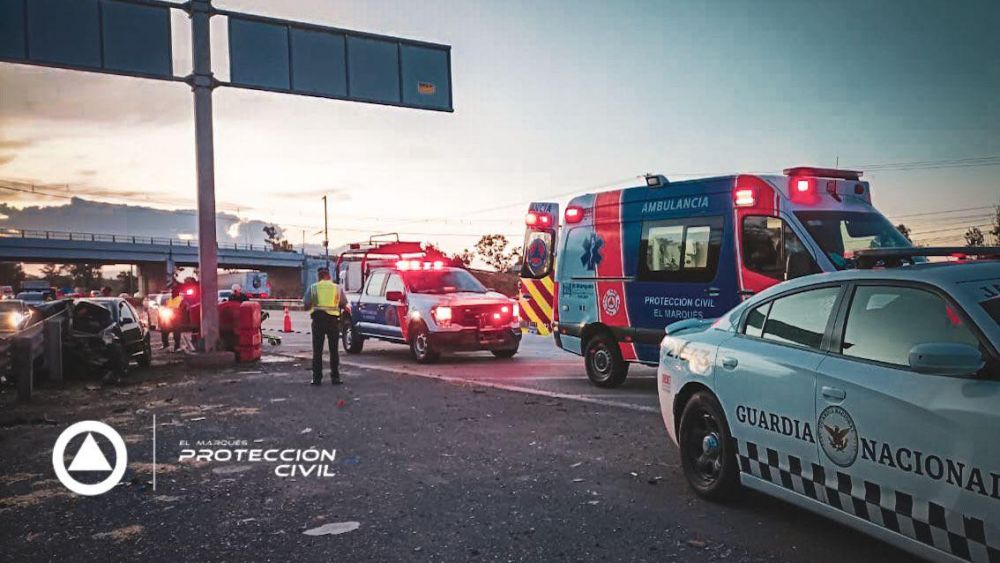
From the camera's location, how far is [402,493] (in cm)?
561

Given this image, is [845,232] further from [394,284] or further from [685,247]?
[394,284]

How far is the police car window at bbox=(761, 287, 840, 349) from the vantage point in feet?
14.6

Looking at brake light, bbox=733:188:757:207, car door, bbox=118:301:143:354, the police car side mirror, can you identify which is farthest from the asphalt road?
car door, bbox=118:301:143:354

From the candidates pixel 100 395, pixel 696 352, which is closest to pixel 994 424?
pixel 696 352

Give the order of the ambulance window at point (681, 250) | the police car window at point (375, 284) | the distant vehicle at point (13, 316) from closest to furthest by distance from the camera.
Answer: the ambulance window at point (681, 250)
the distant vehicle at point (13, 316)
the police car window at point (375, 284)

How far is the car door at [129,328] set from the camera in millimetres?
14258

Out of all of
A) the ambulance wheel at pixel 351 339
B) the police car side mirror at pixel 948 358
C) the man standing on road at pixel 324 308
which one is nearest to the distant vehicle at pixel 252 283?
the ambulance wheel at pixel 351 339

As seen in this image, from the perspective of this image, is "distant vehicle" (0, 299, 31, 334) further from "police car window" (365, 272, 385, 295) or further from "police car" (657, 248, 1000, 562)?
"police car" (657, 248, 1000, 562)

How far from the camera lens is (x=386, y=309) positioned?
15.5 meters

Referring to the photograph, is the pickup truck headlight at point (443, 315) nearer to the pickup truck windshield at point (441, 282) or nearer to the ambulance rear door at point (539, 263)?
the pickup truck windshield at point (441, 282)

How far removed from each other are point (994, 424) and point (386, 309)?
13.1 m

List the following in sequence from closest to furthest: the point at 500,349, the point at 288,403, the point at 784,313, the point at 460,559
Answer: the point at 460,559
the point at 784,313
the point at 288,403
the point at 500,349

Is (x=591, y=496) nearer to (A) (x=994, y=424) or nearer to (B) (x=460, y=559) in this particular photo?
(B) (x=460, y=559)

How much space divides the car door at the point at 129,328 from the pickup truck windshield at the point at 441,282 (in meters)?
5.21
